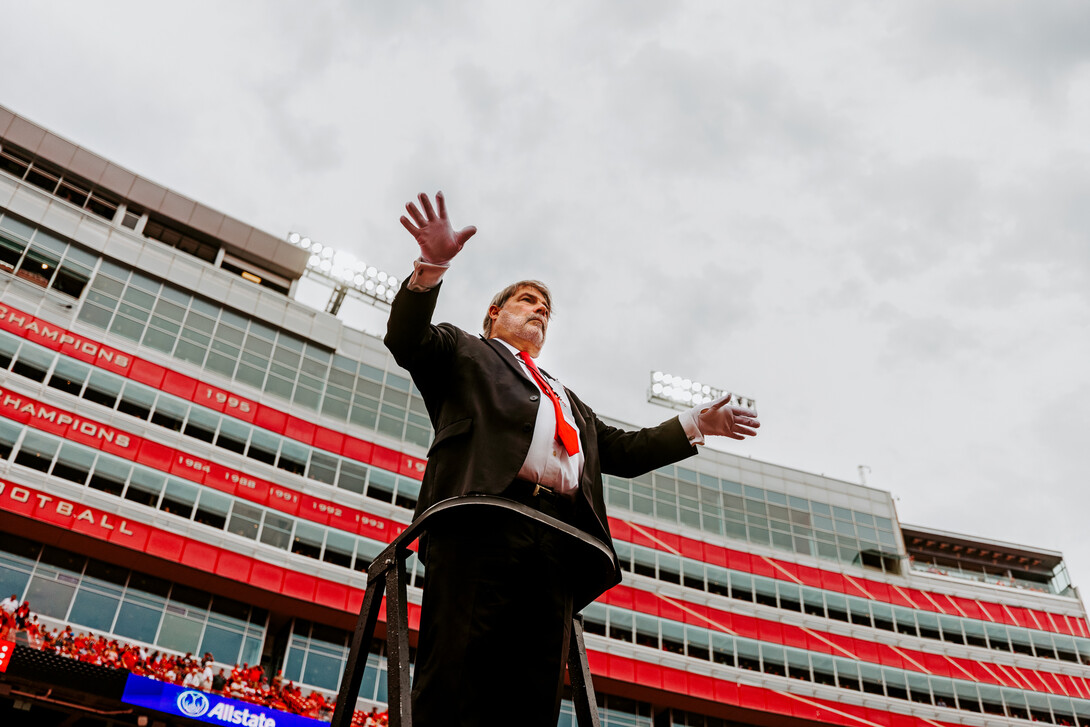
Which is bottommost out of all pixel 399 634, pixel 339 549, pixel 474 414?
pixel 399 634

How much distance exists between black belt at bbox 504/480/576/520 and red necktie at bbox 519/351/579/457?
0.62 feet

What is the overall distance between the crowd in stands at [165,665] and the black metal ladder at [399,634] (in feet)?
70.4

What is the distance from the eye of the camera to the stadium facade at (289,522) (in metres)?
28.0

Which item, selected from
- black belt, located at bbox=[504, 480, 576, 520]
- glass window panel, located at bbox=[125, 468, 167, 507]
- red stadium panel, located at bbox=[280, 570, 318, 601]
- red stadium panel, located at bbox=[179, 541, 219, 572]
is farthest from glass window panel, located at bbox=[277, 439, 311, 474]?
black belt, located at bbox=[504, 480, 576, 520]

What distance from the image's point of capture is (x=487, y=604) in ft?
8.60

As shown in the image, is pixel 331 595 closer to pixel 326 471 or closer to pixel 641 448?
pixel 326 471

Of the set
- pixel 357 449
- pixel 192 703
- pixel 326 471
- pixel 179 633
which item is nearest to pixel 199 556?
pixel 179 633

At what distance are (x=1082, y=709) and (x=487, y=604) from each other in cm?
5345

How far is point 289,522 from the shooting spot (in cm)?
3178

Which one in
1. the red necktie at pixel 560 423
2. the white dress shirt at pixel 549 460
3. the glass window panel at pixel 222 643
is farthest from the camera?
the glass window panel at pixel 222 643

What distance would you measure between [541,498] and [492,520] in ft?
0.90

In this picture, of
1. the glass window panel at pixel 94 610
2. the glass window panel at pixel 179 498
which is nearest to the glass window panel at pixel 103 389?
the glass window panel at pixel 179 498

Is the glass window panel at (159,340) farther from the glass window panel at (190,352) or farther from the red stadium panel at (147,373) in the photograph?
the red stadium panel at (147,373)

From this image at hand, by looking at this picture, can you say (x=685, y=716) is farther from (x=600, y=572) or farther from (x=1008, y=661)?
(x=600, y=572)
